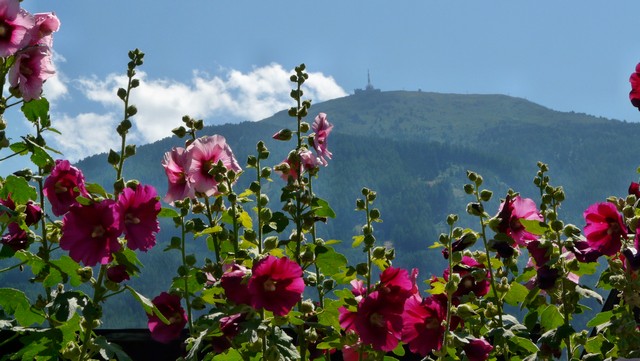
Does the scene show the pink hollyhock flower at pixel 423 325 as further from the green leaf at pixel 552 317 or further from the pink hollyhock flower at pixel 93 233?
the pink hollyhock flower at pixel 93 233

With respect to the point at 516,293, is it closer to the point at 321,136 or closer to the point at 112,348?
the point at 321,136

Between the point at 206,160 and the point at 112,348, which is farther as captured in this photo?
the point at 206,160

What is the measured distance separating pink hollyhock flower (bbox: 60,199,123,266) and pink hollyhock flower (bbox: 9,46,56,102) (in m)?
0.36

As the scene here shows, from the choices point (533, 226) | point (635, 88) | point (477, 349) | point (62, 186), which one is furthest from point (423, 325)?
point (62, 186)

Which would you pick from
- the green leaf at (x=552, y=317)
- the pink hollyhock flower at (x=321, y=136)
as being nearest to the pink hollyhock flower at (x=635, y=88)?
the green leaf at (x=552, y=317)

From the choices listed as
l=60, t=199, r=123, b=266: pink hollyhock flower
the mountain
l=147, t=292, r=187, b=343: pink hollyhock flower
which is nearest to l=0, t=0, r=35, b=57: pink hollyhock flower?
l=60, t=199, r=123, b=266: pink hollyhock flower

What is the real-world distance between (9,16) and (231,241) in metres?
0.82

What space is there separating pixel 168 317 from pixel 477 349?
32.5 inches

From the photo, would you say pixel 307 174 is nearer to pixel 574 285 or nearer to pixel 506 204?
pixel 506 204

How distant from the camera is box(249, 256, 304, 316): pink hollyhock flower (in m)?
1.55

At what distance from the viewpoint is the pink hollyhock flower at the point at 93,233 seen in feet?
5.54

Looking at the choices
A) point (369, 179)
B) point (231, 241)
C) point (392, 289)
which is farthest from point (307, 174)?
point (369, 179)

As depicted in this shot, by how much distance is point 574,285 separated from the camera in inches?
68.7

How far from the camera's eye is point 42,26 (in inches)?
76.0
